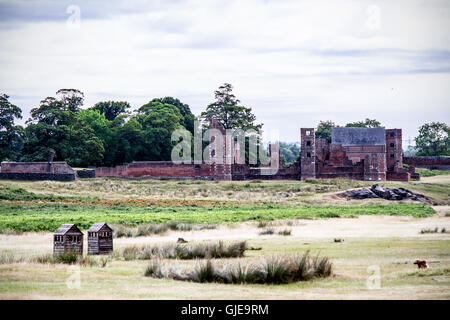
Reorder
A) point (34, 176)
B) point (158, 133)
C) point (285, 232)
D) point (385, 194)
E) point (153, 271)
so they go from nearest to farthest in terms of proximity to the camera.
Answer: point (153, 271), point (285, 232), point (385, 194), point (34, 176), point (158, 133)

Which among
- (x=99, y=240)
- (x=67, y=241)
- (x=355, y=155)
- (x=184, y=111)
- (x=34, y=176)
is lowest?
(x=99, y=240)

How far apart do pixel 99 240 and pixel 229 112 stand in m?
75.3

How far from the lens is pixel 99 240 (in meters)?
24.5

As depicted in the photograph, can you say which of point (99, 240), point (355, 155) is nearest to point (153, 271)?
point (99, 240)

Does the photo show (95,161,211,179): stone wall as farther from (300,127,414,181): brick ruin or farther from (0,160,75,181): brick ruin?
(300,127,414,181): brick ruin

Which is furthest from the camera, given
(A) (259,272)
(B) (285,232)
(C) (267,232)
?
(C) (267,232)

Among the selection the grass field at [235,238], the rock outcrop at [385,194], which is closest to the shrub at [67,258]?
the grass field at [235,238]

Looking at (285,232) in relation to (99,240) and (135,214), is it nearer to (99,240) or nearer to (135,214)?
(99,240)

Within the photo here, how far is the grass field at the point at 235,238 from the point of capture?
56.4 ft

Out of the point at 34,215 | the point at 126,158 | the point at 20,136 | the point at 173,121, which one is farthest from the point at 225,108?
the point at 34,215

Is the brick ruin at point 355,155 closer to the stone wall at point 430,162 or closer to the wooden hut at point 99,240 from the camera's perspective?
the stone wall at point 430,162

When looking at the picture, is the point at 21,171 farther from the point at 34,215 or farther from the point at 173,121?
the point at 34,215

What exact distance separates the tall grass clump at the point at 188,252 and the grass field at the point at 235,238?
368mm

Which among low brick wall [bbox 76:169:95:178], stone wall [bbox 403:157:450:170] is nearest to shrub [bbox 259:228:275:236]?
low brick wall [bbox 76:169:95:178]
